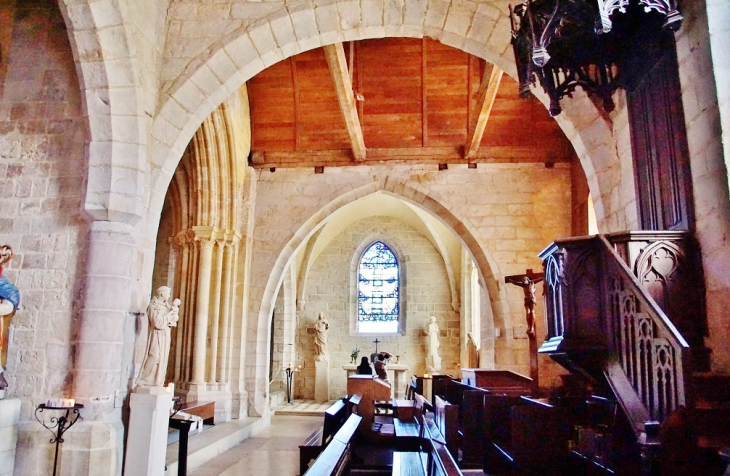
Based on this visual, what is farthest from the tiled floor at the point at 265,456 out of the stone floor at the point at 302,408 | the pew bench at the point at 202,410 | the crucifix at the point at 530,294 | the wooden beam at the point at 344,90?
the wooden beam at the point at 344,90

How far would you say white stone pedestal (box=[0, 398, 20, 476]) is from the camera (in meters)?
4.42

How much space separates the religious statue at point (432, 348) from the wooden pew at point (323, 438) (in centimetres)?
774

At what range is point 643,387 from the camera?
2.88 meters

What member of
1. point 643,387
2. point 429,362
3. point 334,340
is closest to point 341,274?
point 334,340

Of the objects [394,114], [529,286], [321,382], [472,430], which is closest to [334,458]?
[472,430]

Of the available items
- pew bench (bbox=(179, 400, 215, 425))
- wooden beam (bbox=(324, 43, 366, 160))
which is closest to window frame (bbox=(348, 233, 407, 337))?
wooden beam (bbox=(324, 43, 366, 160))

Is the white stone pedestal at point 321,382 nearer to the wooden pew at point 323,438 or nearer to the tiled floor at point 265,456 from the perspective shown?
the tiled floor at point 265,456

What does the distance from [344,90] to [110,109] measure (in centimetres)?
326

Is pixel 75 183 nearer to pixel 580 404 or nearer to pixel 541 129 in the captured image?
pixel 580 404

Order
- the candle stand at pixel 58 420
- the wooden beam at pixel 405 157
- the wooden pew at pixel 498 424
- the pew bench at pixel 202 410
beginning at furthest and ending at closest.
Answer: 1. the wooden beam at pixel 405 157
2. the pew bench at pixel 202 410
3. the candle stand at pixel 58 420
4. the wooden pew at pixel 498 424

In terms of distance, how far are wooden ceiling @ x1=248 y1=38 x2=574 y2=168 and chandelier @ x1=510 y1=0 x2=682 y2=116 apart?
3964mm

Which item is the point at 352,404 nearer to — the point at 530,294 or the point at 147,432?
the point at 147,432

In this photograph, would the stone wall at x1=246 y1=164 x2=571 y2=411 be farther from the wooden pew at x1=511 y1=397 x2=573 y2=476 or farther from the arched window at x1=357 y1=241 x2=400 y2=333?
the wooden pew at x1=511 y1=397 x2=573 y2=476

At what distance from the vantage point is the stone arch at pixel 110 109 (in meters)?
4.88
